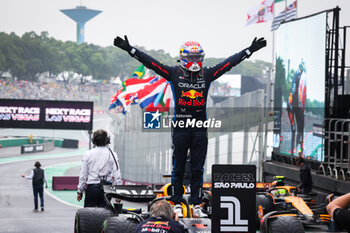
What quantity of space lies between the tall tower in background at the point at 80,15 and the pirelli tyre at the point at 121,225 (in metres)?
109

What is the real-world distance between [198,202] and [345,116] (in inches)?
414

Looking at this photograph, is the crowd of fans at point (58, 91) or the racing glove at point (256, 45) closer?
the racing glove at point (256, 45)

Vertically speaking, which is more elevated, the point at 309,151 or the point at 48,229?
the point at 309,151

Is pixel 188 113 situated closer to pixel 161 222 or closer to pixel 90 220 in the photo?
pixel 90 220

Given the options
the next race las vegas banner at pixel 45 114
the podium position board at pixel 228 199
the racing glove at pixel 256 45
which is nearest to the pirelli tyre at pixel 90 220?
the podium position board at pixel 228 199

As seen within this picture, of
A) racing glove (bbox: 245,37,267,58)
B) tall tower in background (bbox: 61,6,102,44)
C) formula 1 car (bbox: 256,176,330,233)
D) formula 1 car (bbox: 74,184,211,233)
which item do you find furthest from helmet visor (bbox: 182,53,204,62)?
tall tower in background (bbox: 61,6,102,44)

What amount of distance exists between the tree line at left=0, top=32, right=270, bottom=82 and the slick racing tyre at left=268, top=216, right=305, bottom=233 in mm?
87563

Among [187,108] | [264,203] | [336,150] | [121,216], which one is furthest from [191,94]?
[336,150]

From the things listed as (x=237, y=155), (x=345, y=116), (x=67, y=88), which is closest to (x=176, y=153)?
(x=345, y=116)

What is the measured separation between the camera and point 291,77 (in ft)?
64.6

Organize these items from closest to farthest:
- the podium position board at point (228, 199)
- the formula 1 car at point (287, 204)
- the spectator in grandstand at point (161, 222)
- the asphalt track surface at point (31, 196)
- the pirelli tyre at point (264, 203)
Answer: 1. the spectator in grandstand at point (161, 222)
2. the podium position board at point (228, 199)
3. the pirelli tyre at point (264, 203)
4. the formula 1 car at point (287, 204)
5. the asphalt track surface at point (31, 196)

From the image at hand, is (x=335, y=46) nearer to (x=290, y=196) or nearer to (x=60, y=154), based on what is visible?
(x=290, y=196)

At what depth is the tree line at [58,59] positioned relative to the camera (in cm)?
9725

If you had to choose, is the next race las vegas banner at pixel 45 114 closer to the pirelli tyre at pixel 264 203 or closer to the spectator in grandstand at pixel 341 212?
the pirelli tyre at pixel 264 203
